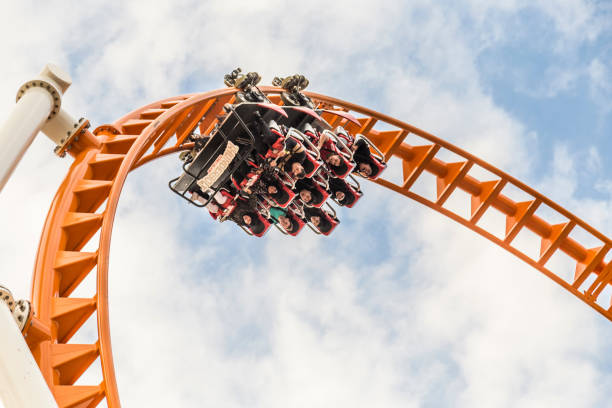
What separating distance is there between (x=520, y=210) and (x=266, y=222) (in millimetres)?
4970

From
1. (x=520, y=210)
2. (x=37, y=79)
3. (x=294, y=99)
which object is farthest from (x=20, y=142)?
(x=520, y=210)

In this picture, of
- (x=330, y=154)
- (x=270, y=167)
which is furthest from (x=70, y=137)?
(x=330, y=154)

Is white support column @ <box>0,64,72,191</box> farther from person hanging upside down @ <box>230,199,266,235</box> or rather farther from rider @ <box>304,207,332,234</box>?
rider @ <box>304,207,332,234</box>

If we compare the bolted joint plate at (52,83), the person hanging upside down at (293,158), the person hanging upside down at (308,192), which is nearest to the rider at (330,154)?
the person hanging upside down at (308,192)

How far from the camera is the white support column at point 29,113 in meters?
5.05

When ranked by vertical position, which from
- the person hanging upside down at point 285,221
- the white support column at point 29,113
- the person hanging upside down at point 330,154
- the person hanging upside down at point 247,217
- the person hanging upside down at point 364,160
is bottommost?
the white support column at point 29,113

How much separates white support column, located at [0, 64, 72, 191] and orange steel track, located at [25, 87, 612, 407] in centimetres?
75

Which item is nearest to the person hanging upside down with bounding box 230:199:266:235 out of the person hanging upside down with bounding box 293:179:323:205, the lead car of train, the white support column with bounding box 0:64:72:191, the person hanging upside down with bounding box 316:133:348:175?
the lead car of train

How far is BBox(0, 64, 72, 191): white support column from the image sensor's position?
5.05 meters

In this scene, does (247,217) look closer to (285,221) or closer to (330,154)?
(285,221)

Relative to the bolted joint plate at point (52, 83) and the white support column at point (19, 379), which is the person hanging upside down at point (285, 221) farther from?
the white support column at point (19, 379)

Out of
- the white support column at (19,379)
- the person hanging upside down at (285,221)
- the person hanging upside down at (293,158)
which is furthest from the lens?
the person hanging upside down at (285,221)

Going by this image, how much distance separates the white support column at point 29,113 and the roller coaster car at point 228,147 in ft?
6.21

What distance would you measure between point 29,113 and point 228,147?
7.99ft
